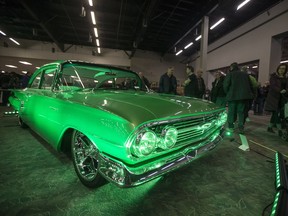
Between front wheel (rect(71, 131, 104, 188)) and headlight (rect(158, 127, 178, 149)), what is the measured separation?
68cm

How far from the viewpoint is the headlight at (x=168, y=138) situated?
4.18 ft

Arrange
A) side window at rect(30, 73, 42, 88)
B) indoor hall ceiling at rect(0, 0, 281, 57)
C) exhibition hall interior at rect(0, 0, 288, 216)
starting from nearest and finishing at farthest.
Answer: exhibition hall interior at rect(0, 0, 288, 216) < side window at rect(30, 73, 42, 88) < indoor hall ceiling at rect(0, 0, 281, 57)

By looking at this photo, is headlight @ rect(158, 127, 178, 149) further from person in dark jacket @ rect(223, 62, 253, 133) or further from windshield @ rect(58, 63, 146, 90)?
person in dark jacket @ rect(223, 62, 253, 133)

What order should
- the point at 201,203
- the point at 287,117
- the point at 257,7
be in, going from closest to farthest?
1. the point at 201,203
2. the point at 287,117
3. the point at 257,7

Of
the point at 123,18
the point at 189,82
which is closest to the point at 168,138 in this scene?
the point at 189,82

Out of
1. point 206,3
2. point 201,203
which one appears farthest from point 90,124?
point 206,3

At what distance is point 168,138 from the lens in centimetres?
129

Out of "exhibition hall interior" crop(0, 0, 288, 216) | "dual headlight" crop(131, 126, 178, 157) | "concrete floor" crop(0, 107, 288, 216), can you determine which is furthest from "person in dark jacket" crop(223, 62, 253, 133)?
"dual headlight" crop(131, 126, 178, 157)

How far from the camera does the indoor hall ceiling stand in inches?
330

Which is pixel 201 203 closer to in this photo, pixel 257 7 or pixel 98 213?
pixel 98 213

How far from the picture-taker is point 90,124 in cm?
138

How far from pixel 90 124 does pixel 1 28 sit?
54.1 ft

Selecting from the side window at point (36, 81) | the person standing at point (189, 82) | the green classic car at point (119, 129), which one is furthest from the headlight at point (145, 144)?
the person standing at point (189, 82)

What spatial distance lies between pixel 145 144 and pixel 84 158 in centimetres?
86
